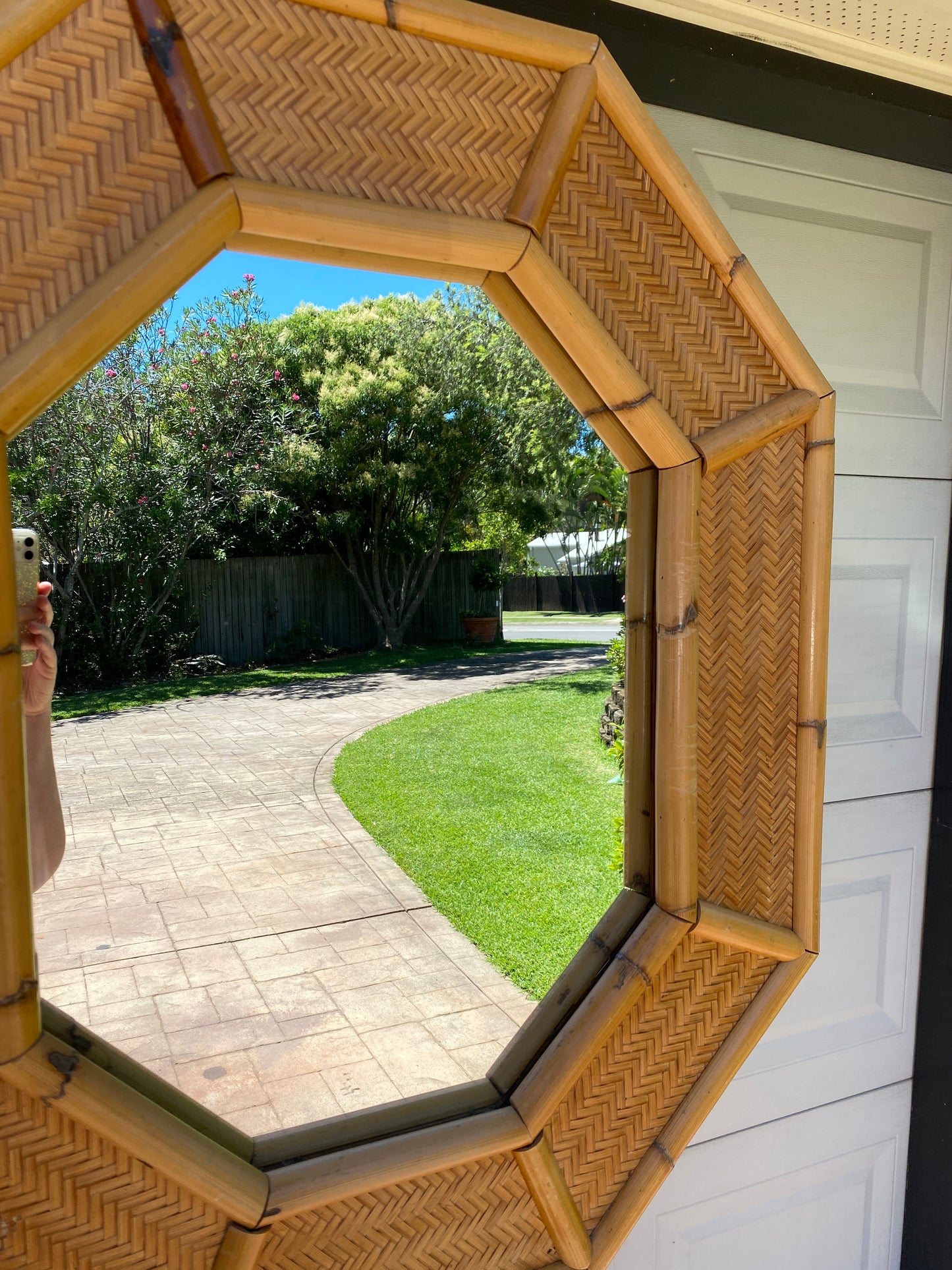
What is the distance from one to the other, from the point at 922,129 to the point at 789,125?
0.31 metres

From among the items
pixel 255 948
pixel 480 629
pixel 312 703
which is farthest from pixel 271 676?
pixel 255 948

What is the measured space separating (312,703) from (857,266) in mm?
7583

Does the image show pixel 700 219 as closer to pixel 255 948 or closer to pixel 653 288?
pixel 653 288

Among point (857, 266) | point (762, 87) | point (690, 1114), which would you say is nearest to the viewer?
point (690, 1114)

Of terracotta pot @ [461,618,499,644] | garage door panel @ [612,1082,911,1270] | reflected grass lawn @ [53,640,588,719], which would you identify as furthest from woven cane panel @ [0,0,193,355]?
terracotta pot @ [461,618,499,644]

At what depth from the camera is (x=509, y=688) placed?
8.99 meters

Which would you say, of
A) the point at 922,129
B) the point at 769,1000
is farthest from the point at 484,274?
the point at 769,1000

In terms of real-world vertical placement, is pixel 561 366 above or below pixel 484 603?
above

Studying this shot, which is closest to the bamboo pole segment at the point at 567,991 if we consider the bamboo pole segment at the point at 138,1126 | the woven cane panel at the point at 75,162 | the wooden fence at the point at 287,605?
the bamboo pole segment at the point at 138,1126

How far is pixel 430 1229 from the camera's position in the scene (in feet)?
3.92

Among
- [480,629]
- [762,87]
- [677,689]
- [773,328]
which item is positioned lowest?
[480,629]

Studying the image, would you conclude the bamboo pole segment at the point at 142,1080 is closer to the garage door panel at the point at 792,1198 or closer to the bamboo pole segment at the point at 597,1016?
the bamboo pole segment at the point at 597,1016

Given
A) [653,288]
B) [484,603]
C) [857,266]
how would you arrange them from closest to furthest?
[653,288] → [857,266] → [484,603]

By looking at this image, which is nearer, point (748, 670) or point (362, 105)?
point (362, 105)
